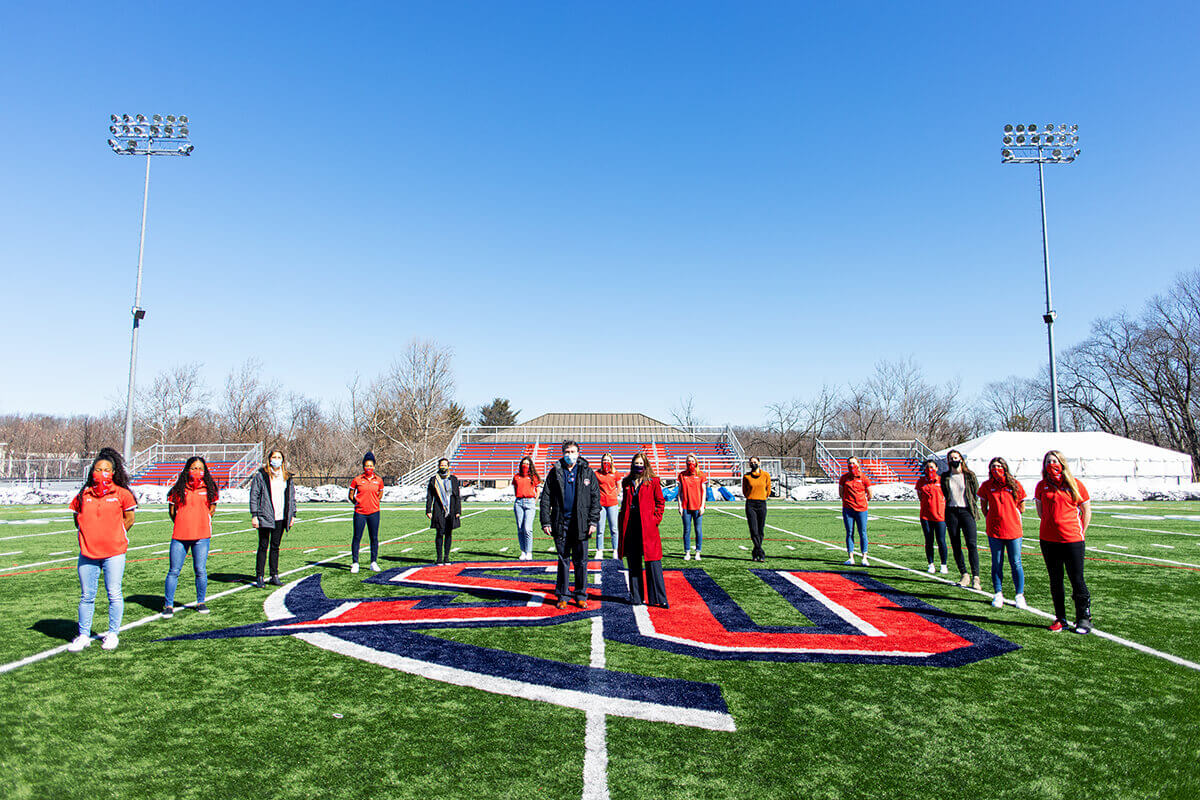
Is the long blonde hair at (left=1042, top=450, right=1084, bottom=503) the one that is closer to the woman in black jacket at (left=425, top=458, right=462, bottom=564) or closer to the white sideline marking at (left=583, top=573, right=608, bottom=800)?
the white sideline marking at (left=583, top=573, right=608, bottom=800)

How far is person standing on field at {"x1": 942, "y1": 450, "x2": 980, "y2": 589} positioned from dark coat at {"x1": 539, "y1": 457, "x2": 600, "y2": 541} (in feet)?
16.9

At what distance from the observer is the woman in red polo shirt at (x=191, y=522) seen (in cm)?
765

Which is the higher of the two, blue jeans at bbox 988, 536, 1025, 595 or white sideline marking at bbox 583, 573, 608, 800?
blue jeans at bbox 988, 536, 1025, 595

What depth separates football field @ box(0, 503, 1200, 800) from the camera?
3.70 m

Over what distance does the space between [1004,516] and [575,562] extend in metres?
4.98

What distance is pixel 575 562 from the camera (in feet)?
27.1

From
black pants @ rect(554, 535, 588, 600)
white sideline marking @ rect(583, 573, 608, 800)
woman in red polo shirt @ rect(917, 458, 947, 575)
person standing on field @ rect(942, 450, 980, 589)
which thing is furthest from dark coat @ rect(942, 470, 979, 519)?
white sideline marking @ rect(583, 573, 608, 800)

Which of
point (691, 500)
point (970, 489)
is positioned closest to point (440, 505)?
point (691, 500)

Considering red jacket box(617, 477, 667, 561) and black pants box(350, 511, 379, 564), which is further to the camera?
black pants box(350, 511, 379, 564)

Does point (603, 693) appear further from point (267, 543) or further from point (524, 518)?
point (524, 518)

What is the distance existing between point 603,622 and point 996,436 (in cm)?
3635

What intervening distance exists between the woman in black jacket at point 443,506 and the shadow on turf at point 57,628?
4.76 m

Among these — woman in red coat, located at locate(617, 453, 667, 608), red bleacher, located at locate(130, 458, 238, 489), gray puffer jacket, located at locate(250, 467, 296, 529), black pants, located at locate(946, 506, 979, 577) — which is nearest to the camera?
woman in red coat, located at locate(617, 453, 667, 608)

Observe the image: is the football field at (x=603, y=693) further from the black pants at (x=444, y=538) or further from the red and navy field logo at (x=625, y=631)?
the black pants at (x=444, y=538)
